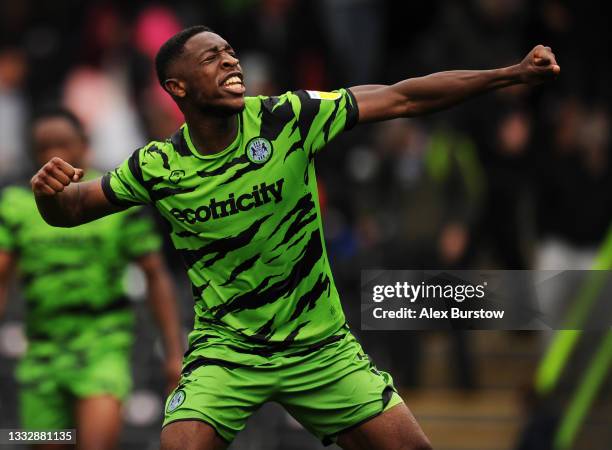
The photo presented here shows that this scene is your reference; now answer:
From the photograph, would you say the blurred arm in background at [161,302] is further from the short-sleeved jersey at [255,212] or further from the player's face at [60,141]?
the short-sleeved jersey at [255,212]

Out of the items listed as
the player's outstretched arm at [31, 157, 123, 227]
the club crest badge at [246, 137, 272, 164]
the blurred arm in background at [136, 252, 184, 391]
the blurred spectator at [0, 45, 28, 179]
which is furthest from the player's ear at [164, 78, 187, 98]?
the blurred spectator at [0, 45, 28, 179]

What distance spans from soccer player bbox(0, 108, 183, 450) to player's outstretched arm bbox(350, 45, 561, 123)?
81.7 inches

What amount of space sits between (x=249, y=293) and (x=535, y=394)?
4.83 m

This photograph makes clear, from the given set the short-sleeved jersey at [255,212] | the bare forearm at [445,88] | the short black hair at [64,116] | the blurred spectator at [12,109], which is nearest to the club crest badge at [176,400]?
the short-sleeved jersey at [255,212]

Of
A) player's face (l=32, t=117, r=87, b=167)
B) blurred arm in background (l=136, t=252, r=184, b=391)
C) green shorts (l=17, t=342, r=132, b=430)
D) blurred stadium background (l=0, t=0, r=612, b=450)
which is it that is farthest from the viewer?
blurred stadium background (l=0, t=0, r=612, b=450)

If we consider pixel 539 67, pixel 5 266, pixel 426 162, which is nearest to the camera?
pixel 539 67

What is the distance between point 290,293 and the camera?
6.64 meters

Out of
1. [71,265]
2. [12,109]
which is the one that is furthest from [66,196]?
[12,109]

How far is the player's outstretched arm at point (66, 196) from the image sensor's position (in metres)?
6.47

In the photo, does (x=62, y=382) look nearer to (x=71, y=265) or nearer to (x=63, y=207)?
(x=71, y=265)

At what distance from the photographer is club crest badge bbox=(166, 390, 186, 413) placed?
6.44 metres

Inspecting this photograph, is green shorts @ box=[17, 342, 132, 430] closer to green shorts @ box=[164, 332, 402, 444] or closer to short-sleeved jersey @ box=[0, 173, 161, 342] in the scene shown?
short-sleeved jersey @ box=[0, 173, 161, 342]

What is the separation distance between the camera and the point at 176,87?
6746 millimetres

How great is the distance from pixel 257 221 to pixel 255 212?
0.14 ft
